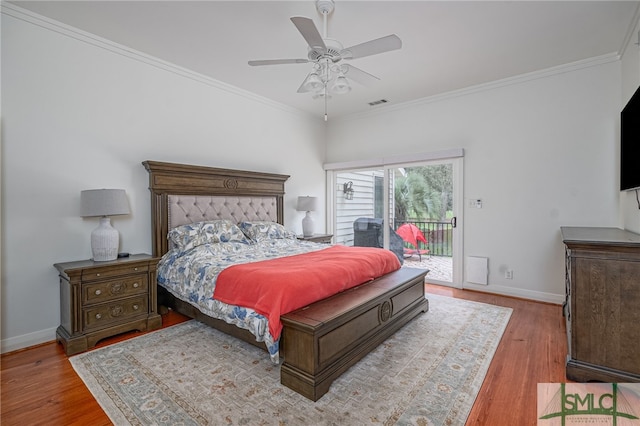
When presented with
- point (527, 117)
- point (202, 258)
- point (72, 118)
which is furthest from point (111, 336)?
point (527, 117)

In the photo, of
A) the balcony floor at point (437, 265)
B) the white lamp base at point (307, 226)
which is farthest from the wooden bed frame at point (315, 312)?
the balcony floor at point (437, 265)

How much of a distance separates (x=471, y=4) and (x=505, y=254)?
9.91 ft

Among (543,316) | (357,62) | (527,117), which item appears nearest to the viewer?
(543,316)

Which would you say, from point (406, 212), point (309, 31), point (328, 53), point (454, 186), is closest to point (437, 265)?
point (406, 212)

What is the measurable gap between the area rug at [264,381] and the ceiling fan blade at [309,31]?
94.3 inches

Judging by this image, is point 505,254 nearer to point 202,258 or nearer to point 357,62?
point 357,62

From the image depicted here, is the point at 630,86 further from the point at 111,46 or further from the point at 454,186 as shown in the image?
the point at 111,46

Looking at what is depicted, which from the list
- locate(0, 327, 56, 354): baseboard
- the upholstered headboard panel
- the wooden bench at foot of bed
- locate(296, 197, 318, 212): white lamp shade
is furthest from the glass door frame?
locate(0, 327, 56, 354): baseboard

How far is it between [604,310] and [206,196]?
396 centimetres

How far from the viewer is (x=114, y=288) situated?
2760mm

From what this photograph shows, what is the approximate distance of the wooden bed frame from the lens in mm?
1965

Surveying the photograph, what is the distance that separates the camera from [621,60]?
3.31 m

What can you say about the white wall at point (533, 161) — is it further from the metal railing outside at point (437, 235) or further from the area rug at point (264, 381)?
the area rug at point (264, 381)

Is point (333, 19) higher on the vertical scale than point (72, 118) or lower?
higher
